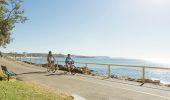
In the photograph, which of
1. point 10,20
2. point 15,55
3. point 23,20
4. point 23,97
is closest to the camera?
point 23,97

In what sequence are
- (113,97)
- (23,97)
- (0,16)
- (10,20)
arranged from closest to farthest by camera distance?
(23,97), (113,97), (0,16), (10,20)

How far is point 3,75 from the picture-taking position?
15.1 m

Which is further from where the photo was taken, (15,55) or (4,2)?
(15,55)

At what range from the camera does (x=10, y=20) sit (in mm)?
19672

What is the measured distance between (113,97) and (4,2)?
1069 centimetres

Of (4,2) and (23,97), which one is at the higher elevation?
(4,2)

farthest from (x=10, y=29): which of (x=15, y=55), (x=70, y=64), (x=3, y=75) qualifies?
(x=15, y=55)

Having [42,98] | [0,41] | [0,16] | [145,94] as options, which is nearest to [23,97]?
[42,98]

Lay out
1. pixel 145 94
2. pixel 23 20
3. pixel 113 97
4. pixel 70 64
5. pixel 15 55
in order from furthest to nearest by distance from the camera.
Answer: pixel 15 55 < pixel 70 64 < pixel 23 20 < pixel 145 94 < pixel 113 97

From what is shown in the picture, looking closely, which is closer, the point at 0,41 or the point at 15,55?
the point at 0,41

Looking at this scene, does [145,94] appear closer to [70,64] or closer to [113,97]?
[113,97]

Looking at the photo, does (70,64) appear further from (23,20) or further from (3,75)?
(3,75)

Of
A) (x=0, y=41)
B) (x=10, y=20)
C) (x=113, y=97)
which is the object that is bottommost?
(x=113, y=97)

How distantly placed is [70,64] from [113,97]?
1400cm
